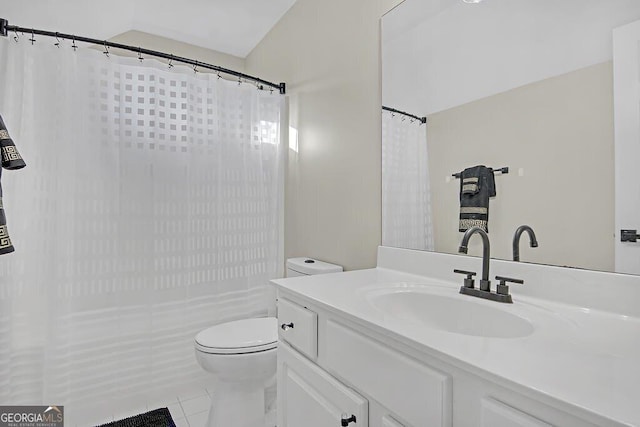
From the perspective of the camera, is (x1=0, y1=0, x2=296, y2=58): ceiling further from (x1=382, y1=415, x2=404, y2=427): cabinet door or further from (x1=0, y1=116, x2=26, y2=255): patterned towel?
(x1=382, y1=415, x2=404, y2=427): cabinet door

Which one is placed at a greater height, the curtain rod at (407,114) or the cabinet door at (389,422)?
the curtain rod at (407,114)

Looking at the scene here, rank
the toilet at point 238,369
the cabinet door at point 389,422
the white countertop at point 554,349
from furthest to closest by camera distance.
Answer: the toilet at point 238,369 → the cabinet door at point 389,422 → the white countertop at point 554,349

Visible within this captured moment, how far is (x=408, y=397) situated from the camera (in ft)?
2.47

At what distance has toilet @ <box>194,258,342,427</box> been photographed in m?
1.59

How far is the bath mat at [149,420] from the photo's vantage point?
179 cm

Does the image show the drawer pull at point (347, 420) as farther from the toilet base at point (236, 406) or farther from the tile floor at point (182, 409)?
the tile floor at point (182, 409)

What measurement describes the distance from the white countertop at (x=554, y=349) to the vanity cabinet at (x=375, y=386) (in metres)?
0.02

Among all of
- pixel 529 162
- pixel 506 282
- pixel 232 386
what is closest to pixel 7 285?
pixel 232 386

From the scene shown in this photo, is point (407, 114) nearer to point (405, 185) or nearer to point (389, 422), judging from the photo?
Answer: point (405, 185)

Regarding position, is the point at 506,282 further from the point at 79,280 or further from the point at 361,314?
the point at 79,280

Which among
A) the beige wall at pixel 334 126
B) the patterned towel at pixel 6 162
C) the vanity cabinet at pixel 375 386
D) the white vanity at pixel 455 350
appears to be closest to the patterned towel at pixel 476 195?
the white vanity at pixel 455 350

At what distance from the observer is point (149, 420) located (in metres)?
1.83

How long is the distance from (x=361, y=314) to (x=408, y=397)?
219 millimetres

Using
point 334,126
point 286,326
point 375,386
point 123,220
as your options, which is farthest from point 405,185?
point 123,220
